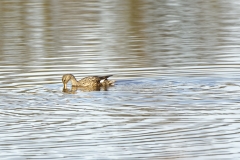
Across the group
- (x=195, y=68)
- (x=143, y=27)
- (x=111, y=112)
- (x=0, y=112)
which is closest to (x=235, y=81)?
(x=195, y=68)

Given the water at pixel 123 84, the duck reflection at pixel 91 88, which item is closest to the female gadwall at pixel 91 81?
the duck reflection at pixel 91 88

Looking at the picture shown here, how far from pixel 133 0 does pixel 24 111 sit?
66.1ft

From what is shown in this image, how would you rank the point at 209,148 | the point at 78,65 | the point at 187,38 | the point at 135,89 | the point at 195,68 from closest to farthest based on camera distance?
the point at 209,148
the point at 135,89
the point at 195,68
the point at 78,65
the point at 187,38

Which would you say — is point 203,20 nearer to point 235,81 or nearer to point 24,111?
point 235,81

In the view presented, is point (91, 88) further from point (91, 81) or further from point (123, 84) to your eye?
point (123, 84)

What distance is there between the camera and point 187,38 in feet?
72.5

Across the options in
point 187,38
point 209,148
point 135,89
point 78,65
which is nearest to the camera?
point 209,148

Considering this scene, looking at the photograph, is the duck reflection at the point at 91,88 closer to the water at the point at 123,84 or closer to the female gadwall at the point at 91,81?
the female gadwall at the point at 91,81

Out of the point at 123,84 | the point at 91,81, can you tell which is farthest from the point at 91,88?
the point at 123,84

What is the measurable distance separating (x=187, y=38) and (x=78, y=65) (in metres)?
4.70

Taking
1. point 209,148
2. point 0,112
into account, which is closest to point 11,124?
point 0,112

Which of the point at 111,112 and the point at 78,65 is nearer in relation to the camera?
the point at 111,112

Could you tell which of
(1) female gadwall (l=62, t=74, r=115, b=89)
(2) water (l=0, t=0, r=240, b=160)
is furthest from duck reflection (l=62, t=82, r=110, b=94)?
(2) water (l=0, t=0, r=240, b=160)

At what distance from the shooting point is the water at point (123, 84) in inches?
413
